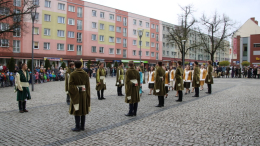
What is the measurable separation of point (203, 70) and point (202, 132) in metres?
10.1

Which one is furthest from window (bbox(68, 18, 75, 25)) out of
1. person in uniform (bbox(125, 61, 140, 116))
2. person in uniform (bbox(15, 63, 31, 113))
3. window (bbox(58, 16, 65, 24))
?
person in uniform (bbox(125, 61, 140, 116))

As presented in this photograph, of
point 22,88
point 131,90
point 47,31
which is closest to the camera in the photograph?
point 131,90

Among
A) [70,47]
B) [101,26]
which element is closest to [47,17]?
[70,47]

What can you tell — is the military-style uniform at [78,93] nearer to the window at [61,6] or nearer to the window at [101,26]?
the window at [61,6]

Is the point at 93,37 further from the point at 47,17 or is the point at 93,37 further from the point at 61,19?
the point at 47,17

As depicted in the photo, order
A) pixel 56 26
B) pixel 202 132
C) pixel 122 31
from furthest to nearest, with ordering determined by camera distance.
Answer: pixel 122 31
pixel 56 26
pixel 202 132

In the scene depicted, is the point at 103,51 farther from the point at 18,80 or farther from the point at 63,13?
the point at 18,80

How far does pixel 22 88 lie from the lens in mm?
7719

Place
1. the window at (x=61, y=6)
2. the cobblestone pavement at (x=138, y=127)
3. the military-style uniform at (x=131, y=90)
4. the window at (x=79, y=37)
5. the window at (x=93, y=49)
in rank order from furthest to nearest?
the window at (x=93, y=49) → the window at (x=79, y=37) → the window at (x=61, y=6) → the military-style uniform at (x=131, y=90) → the cobblestone pavement at (x=138, y=127)

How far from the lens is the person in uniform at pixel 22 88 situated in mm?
7598

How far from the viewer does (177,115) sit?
7.14m

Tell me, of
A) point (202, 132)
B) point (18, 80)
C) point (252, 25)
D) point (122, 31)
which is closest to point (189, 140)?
point (202, 132)

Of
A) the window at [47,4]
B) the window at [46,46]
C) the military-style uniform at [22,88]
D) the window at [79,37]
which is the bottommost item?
the military-style uniform at [22,88]

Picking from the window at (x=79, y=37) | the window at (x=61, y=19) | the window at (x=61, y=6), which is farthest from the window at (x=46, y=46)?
the window at (x=61, y=6)
